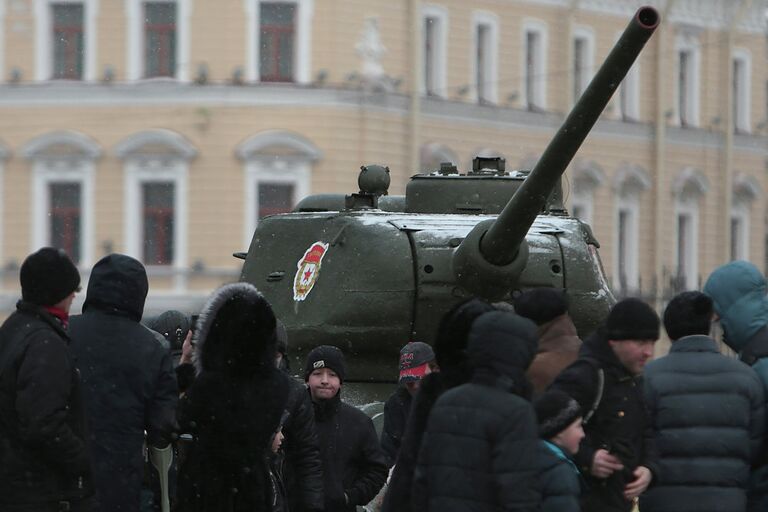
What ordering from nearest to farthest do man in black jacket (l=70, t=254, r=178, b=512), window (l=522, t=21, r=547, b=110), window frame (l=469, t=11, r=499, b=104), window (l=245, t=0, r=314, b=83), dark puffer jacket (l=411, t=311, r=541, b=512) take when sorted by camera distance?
dark puffer jacket (l=411, t=311, r=541, b=512) < man in black jacket (l=70, t=254, r=178, b=512) < window (l=245, t=0, r=314, b=83) < window frame (l=469, t=11, r=499, b=104) < window (l=522, t=21, r=547, b=110)

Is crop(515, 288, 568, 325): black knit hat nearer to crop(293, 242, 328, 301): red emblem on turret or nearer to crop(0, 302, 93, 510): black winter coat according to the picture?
crop(0, 302, 93, 510): black winter coat

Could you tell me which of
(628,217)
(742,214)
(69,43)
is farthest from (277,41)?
(742,214)

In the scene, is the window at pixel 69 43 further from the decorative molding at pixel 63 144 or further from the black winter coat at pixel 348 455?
the black winter coat at pixel 348 455

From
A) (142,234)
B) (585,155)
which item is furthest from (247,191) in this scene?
(585,155)

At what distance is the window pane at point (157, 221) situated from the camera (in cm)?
3391

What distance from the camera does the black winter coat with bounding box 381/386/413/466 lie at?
9.97m

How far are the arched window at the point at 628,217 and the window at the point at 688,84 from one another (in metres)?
1.79

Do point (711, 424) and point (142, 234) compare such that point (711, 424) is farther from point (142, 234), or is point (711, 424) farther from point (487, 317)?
point (142, 234)

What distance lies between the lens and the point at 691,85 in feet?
133

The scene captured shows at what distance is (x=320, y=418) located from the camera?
32.3 feet

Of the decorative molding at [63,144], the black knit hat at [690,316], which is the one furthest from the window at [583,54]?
the black knit hat at [690,316]

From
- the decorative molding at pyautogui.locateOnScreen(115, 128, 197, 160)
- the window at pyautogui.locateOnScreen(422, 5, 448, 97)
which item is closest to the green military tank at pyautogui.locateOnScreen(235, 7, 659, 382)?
the decorative molding at pyautogui.locateOnScreen(115, 128, 197, 160)

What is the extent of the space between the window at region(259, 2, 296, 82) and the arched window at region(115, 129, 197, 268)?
5.80ft

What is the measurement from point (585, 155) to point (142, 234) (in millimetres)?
8975
